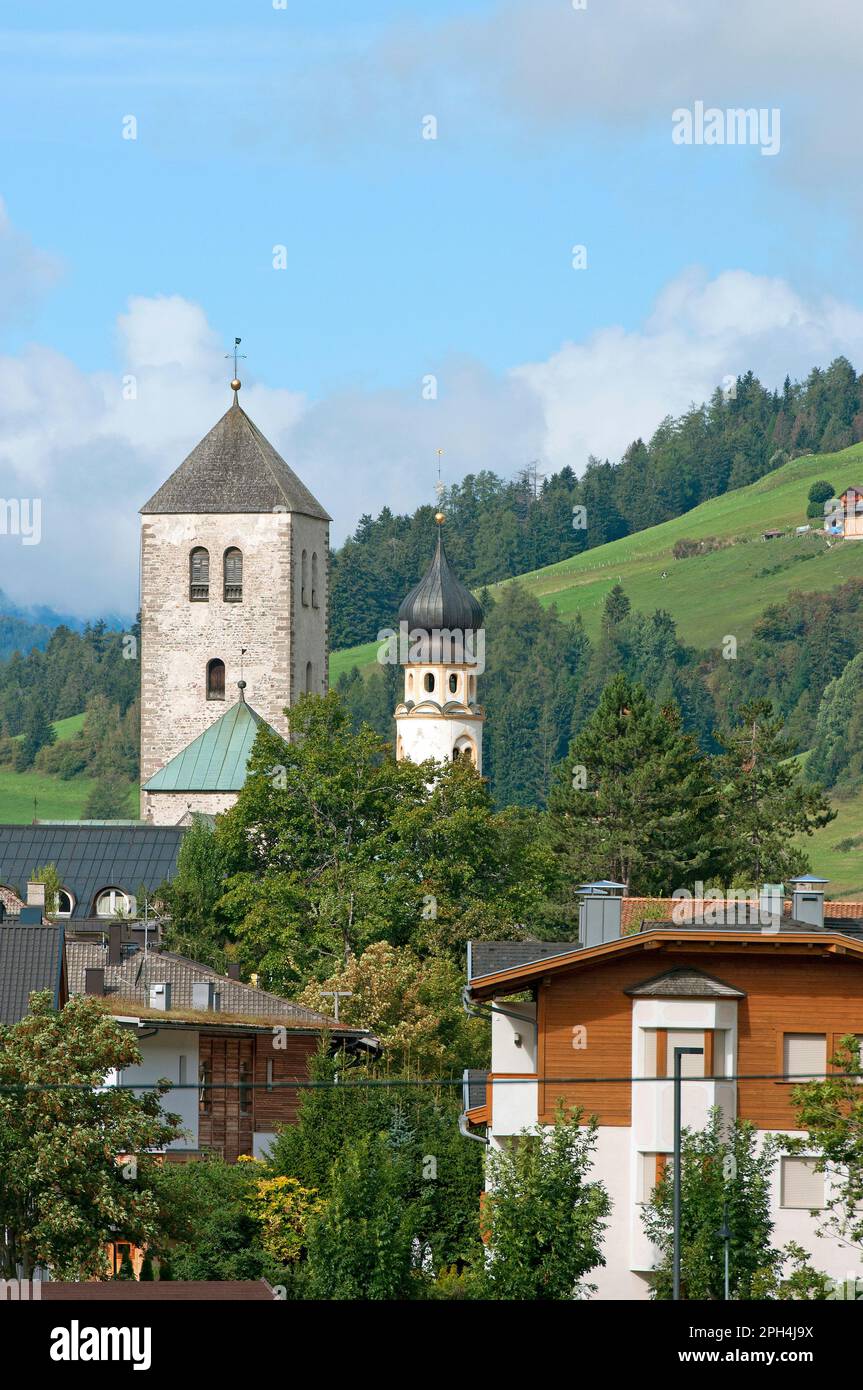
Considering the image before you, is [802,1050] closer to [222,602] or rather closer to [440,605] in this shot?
[222,602]

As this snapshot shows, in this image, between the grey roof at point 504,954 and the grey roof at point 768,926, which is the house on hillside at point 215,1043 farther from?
the grey roof at point 768,926

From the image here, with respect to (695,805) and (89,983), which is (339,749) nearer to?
(695,805)

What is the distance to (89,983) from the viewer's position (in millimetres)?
49438

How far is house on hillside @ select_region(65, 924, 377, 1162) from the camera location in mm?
46188

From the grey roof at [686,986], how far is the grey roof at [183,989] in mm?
17000

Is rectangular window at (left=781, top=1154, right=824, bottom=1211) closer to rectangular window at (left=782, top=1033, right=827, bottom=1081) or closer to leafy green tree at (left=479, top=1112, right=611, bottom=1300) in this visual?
rectangular window at (left=782, top=1033, right=827, bottom=1081)

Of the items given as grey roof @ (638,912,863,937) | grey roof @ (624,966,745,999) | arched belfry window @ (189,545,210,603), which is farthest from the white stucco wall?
arched belfry window @ (189,545,210,603)

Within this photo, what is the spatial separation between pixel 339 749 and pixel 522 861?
19.1 ft

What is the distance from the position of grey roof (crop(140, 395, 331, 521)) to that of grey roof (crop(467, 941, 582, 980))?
49316mm

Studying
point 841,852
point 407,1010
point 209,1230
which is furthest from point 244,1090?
point 841,852

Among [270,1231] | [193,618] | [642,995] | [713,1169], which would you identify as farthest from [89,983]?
[193,618]

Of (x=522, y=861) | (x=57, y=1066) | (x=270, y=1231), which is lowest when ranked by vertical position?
(x=270, y=1231)

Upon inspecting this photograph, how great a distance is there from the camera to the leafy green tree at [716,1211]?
2770 cm

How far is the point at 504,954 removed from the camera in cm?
3781
